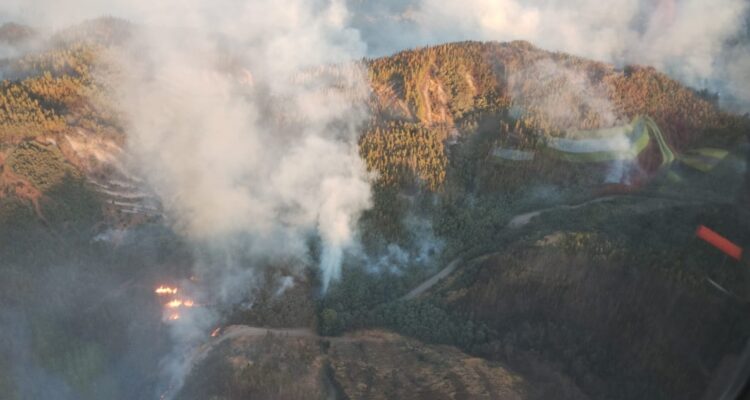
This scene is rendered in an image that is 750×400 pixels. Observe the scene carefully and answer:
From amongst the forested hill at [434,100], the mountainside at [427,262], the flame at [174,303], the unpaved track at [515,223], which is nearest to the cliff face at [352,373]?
the mountainside at [427,262]

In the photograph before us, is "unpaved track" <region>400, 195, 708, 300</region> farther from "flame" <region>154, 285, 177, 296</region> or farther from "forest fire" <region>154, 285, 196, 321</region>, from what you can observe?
"flame" <region>154, 285, 177, 296</region>

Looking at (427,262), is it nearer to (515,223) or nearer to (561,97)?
(515,223)

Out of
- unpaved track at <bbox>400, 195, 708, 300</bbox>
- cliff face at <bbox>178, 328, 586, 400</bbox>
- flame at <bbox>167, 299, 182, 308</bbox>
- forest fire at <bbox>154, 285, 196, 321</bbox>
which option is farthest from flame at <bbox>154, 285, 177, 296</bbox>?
unpaved track at <bbox>400, 195, 708, 300</bbox>

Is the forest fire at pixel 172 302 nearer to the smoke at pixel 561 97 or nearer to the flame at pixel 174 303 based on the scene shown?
the flame at pixel 174 303

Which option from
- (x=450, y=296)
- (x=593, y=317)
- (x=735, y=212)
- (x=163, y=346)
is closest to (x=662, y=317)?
(x=593, y=317)

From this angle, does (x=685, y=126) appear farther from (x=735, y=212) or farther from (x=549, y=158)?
(x=735, y=212)

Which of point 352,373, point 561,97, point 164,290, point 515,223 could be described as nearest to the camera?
point 352,373

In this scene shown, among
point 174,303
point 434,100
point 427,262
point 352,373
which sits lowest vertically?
point 352,373

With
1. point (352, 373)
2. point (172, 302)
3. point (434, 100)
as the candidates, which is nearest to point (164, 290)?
point (172, 302)

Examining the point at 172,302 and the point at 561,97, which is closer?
the point at 172,302
